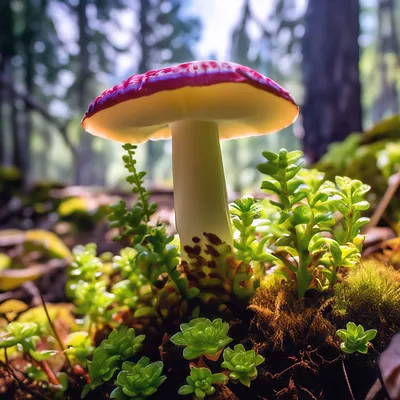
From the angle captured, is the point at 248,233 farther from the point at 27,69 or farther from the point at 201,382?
the point at 27,69

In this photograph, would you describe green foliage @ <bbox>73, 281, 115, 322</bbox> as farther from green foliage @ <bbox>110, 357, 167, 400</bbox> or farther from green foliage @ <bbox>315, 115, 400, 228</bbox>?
green foliage @ <bbox>315, 115, 400, 228</bbox>

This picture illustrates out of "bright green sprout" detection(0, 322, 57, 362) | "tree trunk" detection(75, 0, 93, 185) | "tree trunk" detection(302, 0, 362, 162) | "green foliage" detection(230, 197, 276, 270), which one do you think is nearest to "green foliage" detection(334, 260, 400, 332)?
"green foliage" detection(230, 197, 276, 270)

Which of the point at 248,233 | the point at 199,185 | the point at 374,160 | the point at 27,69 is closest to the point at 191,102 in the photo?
the point at 199,185

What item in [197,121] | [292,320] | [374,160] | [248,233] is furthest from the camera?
[374,160]

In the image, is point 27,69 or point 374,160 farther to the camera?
point 27,69

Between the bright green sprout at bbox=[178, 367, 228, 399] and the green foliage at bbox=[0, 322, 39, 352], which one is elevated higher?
the green foliage at bbox=[0, 322, 39, 352]
